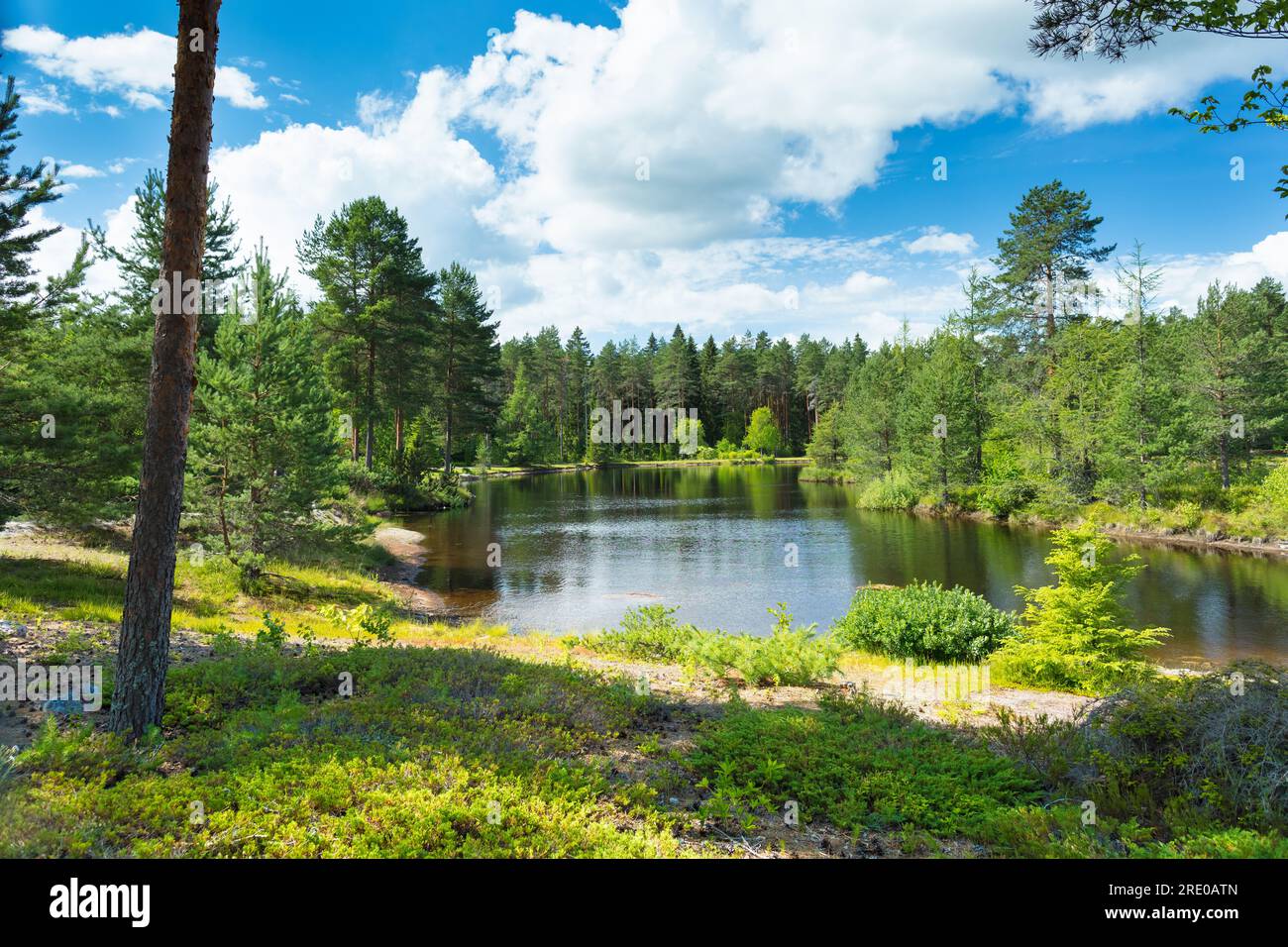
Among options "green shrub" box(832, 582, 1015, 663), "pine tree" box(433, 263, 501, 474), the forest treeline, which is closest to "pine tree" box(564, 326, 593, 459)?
the forest treeline

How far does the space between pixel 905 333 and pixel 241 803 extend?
74.1m

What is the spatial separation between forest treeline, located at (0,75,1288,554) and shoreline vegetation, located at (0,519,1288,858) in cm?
436

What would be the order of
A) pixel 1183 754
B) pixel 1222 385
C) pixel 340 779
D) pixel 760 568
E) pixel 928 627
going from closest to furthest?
pixel 340 779, pixel 1183 754, pixel 928 627, pixel 760 568, pixel 1222 385

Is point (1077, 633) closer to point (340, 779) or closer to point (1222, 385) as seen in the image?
point (340, 779)

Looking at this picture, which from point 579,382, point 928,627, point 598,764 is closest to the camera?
point 598,764

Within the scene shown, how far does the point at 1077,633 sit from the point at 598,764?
32.4 ft

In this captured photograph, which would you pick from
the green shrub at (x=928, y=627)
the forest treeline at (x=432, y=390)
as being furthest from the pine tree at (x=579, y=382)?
the green shrub at (x=928, y=627)

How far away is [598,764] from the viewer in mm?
6020

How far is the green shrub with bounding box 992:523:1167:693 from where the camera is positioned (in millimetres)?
11211

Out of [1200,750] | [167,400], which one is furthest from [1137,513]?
[167,400]

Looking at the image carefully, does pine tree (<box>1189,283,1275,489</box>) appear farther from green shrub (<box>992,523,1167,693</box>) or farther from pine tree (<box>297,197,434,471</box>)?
pine tree (<box>297,197,434,471</box>)

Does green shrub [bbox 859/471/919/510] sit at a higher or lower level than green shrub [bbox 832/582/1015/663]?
higher
